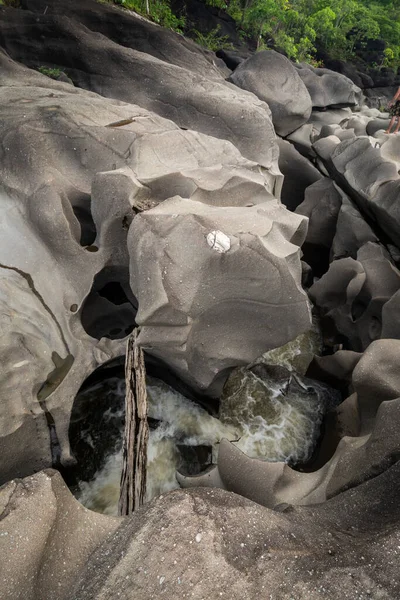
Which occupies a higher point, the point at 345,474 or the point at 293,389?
the point at 345,474

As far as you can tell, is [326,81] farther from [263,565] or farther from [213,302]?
[263,565]

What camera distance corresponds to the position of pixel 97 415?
16.4 feet

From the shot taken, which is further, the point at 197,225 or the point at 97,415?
the point at 97,415

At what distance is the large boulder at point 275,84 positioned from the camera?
9477mm

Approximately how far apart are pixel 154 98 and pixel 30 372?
6250mm

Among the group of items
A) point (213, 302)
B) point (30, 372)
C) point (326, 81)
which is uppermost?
point (326, 81)

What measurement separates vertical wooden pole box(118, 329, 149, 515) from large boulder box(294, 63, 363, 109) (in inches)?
475

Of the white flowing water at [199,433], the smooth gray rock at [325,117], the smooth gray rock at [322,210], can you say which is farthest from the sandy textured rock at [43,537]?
the smooth gray rock at [325,117]

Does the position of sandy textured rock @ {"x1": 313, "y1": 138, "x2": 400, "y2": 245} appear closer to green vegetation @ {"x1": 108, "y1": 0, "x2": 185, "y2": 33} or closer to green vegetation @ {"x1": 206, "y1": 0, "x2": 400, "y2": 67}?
green vegetation @ {"x1": 108, "y1": 0, "x2": 185, "y2": 33}

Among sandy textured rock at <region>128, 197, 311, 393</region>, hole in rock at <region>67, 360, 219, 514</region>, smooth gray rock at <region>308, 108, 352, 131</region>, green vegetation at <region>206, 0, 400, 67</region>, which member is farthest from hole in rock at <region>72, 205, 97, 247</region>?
green vegetation at <region>206, 0, 400, 67</region>

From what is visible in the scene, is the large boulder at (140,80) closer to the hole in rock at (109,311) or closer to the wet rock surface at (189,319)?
the wet rock surface at (189,319)

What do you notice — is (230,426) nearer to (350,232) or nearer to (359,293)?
(359,293)

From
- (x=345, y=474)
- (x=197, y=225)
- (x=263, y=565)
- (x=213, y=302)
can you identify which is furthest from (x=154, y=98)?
(x=263, y=565)

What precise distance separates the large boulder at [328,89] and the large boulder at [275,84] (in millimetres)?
2761
